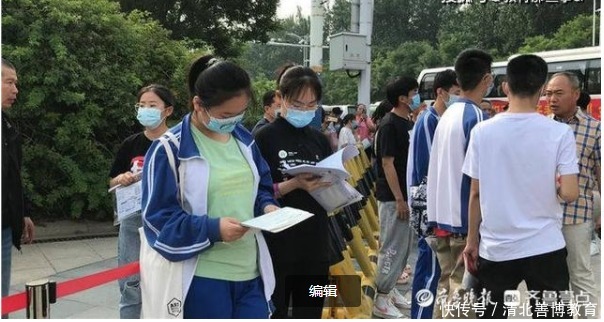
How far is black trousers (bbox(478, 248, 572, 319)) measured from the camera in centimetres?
256

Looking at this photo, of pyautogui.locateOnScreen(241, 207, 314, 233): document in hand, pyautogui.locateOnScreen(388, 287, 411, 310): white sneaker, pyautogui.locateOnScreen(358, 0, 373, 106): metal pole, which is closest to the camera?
pyautogui.locateOnScreen(241, 207, 314, 233): document in hand

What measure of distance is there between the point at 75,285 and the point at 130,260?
908mm

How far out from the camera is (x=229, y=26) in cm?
1527

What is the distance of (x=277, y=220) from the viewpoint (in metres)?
2.05

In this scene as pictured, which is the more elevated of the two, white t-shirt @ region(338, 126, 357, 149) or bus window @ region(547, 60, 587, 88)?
bus window @ region(547, 60, 587, 88)

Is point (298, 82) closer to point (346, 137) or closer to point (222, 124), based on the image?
point (222, 124)

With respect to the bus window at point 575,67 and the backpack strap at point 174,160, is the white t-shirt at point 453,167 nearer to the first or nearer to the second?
the backpack strap at point 174,160

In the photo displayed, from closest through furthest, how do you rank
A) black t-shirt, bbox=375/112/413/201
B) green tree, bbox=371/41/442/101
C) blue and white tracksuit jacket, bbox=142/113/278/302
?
blue and white tracksuit jacket, bbox=142/113/278/302 < black t-shirt, bbox=375/112/413/201 < green tree, bbox=371/41/442/101

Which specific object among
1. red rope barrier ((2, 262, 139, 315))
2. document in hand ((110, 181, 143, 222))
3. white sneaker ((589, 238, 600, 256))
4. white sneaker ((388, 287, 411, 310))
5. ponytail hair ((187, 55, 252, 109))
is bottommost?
white sneaker ((388, 287, 411, 310))

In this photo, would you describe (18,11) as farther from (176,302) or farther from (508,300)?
(508,300)

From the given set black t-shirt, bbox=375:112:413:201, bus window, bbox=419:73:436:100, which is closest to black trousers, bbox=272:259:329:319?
black t-shirt, bbox=375:112:413:201

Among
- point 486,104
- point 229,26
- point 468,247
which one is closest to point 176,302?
point 468,247

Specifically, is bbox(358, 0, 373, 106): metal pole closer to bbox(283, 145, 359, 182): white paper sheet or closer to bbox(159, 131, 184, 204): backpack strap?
bbox(283, 145, 359, 182): white paper sheet

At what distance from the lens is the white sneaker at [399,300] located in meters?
4.59
